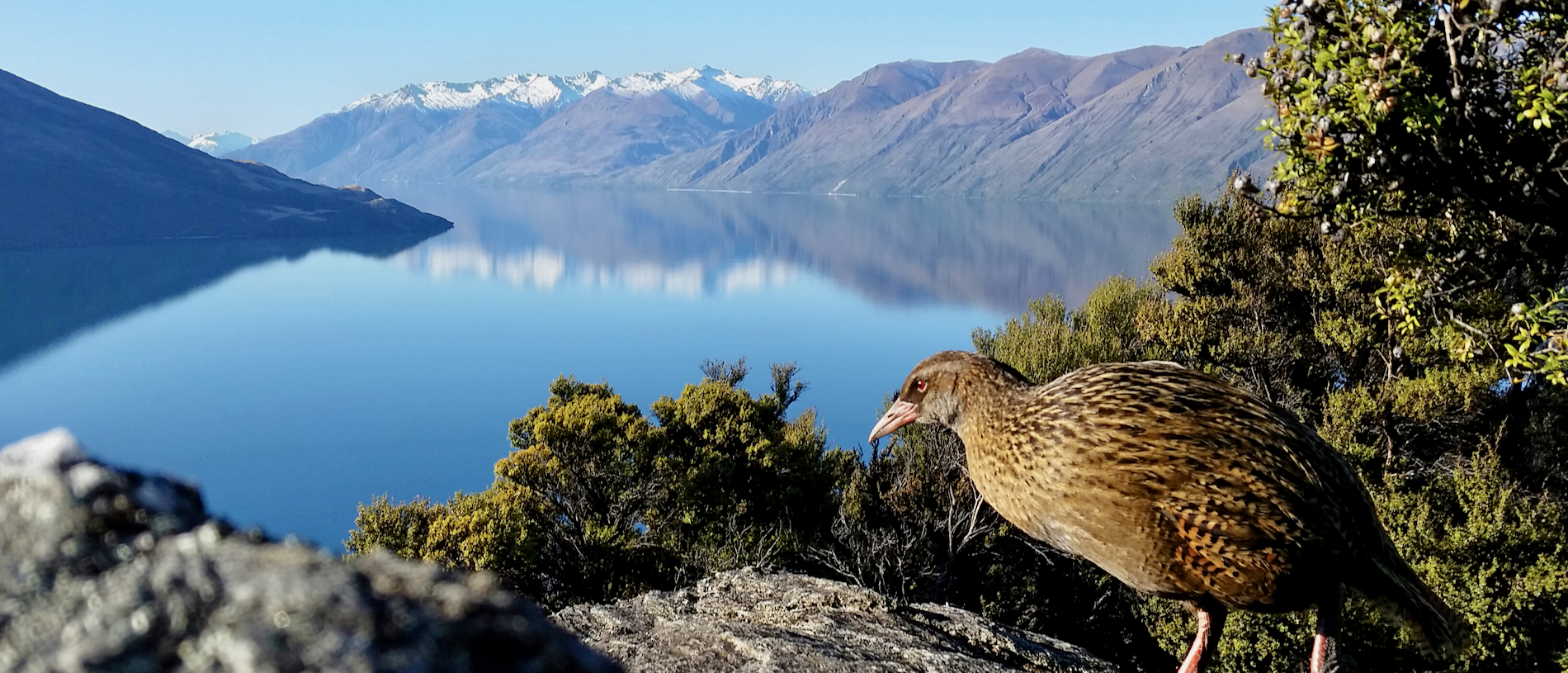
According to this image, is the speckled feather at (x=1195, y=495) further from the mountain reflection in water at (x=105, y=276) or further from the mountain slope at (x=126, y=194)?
the mountain slope at (x=126, y=194)

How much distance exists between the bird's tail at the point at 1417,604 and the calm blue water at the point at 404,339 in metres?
4.51

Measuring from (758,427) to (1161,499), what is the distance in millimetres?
19650

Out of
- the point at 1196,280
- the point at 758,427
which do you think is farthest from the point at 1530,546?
the point at 758,427

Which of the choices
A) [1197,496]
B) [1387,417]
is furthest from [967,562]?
[1197,496]

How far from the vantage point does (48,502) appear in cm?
99

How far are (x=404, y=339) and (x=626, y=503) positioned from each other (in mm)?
74540

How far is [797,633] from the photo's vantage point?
4.70 m

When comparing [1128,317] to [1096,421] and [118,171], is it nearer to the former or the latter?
[1096,421]

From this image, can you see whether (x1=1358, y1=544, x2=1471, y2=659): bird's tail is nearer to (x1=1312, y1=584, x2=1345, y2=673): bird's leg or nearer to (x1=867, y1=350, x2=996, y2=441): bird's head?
(x1=1312, y1=584, x2=1345, y2=673): bird's leg

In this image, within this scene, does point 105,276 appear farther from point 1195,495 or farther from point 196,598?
point 196,598

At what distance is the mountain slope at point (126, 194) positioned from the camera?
157 metres

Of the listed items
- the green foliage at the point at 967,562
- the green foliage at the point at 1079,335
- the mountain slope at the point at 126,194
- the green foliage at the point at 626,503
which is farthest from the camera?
the mountain slope at the point at 126,194

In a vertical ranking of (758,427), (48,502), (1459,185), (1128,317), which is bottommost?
(758,427)

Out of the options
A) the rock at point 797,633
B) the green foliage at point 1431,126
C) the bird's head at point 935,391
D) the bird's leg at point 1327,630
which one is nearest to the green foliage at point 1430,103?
the green foliage at point 1431,126
